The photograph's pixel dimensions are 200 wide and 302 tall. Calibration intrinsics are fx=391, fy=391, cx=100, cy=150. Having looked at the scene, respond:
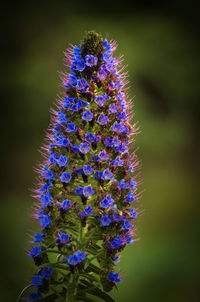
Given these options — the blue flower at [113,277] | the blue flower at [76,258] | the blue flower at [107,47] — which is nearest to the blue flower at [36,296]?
the blue flower at [76,258]

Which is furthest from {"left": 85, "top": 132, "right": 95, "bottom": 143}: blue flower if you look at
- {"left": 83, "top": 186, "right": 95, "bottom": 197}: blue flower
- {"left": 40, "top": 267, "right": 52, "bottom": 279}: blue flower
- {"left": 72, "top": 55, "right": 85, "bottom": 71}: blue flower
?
{"left": 40, "top": 267, "right": 52, "bottom": 279}: blue flower

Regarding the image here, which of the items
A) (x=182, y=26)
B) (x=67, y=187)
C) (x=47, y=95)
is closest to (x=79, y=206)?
(x=67, y=187)

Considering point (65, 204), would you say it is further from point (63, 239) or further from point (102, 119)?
point (102, 119)

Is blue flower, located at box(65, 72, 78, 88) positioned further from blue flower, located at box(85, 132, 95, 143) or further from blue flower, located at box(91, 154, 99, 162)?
blue flower, located at box(91, 154, 99, 162)

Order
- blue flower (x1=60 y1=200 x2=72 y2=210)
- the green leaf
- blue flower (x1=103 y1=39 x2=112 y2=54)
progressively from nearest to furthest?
the green leaf < blue flower (x1=60 y1=200 x2=72 y2=210) < blue flower (x1=103 y1=39 x2=112 y2=54)

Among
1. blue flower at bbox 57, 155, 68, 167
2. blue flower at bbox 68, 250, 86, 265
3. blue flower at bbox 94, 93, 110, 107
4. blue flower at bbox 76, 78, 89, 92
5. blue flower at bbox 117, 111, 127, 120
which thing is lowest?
blue flower at bbox 68, 250, 86, 265

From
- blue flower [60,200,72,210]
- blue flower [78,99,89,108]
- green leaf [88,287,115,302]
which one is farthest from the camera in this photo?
blue flower [78,99,89,108]

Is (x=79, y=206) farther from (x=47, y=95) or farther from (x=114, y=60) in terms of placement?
(x=47, y=95)

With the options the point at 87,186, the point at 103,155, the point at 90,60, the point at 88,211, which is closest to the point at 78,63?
the point at 90,60
